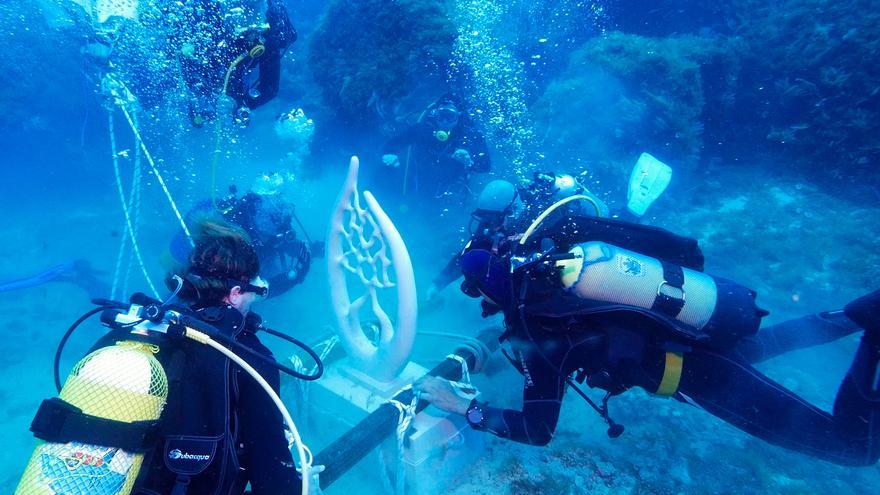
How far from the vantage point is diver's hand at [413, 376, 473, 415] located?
330cm

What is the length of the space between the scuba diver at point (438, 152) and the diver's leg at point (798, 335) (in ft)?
19.5

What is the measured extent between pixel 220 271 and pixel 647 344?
2.68 metres

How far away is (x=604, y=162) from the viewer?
9773 millimetres

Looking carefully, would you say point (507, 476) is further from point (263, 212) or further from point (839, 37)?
point (839, 37)

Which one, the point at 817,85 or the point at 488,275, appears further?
the point at 817,85

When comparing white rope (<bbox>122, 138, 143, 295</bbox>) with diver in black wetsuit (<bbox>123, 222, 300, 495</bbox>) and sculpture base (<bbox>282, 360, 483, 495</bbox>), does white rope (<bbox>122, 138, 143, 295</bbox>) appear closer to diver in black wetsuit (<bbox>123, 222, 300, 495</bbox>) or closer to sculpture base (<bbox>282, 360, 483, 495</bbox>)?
sculpture base (<bbox>282, 360, 483, 495</bbox>)

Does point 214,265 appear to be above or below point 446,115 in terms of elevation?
below

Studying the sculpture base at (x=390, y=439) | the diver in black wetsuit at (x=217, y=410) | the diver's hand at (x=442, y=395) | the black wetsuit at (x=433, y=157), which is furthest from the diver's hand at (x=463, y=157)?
the diver in black wetsuit at (x=217, y=410)

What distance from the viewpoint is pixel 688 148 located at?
951cm

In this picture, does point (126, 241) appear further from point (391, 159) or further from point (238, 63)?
point (238, 63)

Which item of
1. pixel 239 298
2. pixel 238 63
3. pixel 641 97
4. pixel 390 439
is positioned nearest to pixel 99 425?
pixel 239 298

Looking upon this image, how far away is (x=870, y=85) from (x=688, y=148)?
310cm

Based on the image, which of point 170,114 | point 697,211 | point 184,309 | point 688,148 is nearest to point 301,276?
point 184,309

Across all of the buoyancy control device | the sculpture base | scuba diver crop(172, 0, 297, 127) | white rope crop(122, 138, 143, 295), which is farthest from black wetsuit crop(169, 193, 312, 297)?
white rope crop(122, 138, 143, 295)
